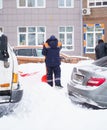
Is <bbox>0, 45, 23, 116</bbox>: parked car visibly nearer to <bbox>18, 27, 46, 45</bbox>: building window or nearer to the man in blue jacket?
the man in blue jacket

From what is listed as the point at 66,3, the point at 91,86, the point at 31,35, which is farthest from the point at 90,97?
the point at 66,3

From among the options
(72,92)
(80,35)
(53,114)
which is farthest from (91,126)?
(80,35)

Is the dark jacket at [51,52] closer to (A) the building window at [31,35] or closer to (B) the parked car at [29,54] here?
(B) the parked car at [29,54]

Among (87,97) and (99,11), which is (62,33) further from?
(87,97)

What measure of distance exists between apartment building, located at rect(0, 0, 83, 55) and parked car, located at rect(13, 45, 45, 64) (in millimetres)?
14982

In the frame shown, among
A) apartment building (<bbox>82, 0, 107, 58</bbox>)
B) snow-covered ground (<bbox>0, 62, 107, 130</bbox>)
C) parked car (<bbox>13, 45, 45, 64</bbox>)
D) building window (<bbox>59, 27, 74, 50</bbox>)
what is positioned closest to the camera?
snow-covered ground (<bbox>0, 62, 107, 130</bbox>)

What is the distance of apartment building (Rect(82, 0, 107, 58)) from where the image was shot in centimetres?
3325

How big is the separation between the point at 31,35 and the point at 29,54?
15.6 m

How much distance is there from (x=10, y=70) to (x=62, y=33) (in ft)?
89.0

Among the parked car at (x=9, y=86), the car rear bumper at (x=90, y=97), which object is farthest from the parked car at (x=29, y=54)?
the parked car at (x=9, y=86)

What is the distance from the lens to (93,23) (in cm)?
3347

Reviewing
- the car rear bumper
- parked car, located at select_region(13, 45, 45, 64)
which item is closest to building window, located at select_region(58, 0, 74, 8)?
parked car, located at select_region(13, 45, 45, 64)

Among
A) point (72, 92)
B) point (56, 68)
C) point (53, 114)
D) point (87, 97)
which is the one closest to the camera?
point (53, 114)

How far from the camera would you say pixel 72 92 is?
27.9 ft
